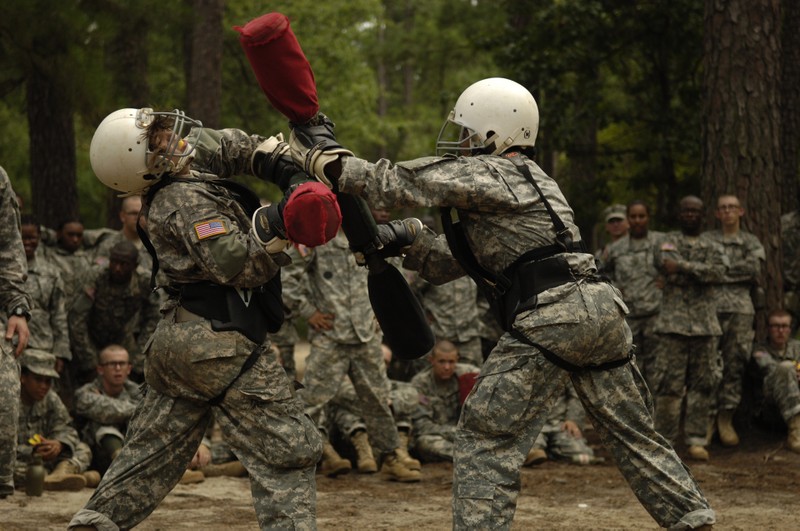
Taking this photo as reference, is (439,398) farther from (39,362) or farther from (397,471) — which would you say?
(39,362)

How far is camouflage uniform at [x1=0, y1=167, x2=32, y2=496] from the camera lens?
616 centimetres

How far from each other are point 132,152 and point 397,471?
4509mm

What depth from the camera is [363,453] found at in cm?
952

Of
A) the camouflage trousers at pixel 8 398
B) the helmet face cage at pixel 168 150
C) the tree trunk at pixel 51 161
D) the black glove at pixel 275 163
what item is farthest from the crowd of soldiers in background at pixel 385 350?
the helmet face cage at pixel 168 150

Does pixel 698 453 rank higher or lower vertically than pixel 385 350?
lower

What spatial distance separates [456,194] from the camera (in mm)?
5191

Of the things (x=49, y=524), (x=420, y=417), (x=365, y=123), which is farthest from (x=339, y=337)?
(x=365, y=123)

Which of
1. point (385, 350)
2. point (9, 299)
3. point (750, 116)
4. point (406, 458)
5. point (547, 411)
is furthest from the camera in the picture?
point (750, 116)

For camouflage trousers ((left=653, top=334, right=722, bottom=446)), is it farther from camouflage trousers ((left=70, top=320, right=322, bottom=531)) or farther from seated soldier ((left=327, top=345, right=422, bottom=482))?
camouflage trousers ((left=70, top=320, right=322, bottom=531))

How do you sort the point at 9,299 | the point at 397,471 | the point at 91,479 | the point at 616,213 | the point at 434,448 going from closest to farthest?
the point at 9,299 → the point at 91,479 → the point at 397,471 → the point at 434,448 → the point at 616,213

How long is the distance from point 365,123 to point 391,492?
2228 cm

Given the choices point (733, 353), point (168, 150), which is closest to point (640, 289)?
point (733, 353)

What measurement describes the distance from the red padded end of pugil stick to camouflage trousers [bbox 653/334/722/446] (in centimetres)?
581

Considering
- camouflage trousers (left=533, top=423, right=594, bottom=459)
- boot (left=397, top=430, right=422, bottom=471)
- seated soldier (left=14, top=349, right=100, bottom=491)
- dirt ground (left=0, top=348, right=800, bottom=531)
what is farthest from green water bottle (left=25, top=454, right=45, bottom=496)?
camouflage trousers (left=533, top=423, right=594, bottom=459)
